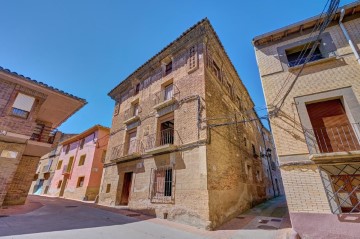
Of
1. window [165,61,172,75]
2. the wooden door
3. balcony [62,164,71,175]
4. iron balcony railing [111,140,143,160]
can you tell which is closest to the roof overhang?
window [165,61,172,75]

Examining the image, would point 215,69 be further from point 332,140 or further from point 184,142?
point 332,140

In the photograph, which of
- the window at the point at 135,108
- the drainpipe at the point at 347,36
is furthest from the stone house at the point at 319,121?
the window at the point at 135,108

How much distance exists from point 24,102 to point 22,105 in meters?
0.20

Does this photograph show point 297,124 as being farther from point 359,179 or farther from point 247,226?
point 247,226

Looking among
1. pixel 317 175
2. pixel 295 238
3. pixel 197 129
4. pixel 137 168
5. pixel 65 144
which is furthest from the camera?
pixel 65 144

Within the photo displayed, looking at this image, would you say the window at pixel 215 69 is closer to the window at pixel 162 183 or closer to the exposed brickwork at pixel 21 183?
the window at pixel 162 183

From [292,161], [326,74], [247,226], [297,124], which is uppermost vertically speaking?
[326,74]

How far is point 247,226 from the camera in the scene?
679cm

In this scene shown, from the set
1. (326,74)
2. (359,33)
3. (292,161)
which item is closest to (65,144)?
(292,161)

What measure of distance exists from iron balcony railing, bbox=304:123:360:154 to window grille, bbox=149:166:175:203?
5791mm

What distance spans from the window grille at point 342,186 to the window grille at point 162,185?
5.74m

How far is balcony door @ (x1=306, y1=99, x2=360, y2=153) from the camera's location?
5.51m

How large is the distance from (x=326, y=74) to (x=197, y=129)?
5.56 m

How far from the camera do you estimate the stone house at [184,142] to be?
7.45 m
